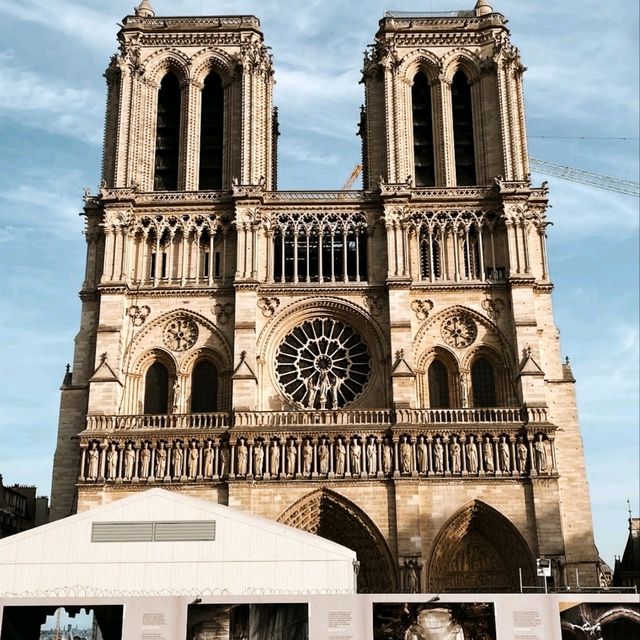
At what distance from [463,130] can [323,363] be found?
11.3 metres

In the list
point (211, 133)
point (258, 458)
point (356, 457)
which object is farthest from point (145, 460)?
point (211, 133)

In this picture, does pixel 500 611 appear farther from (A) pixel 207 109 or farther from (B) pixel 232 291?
(A) pixel 207 109

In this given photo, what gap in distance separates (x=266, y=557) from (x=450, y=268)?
49.2 ft

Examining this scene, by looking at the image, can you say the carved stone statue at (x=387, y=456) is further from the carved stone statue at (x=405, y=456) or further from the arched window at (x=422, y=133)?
the arched window at (x=422, y=133)

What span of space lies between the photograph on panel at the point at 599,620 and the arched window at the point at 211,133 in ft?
74.7

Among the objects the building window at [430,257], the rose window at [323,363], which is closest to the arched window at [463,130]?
the building window at [430,257]

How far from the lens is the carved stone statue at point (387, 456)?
32.4 metres

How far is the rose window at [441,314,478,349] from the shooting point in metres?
35.3

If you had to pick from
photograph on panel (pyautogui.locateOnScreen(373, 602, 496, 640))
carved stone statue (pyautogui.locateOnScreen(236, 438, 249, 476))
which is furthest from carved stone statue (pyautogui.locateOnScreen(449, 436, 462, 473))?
photograph on panel (pyautogui.locateOnScreen(373, 602, 496, 640))

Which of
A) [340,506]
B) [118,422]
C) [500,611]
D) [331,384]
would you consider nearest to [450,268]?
[331,384]

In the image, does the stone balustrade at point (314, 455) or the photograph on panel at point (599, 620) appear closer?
the photograph on panel at point (599, 620)

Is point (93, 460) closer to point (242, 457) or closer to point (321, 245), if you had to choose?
point (242, 457)

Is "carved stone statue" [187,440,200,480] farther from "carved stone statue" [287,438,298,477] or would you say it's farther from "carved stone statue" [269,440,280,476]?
"carved stone statue" [287,438,298,477]

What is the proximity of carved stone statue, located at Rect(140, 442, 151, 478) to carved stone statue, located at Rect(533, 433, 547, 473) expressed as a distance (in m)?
12.7
